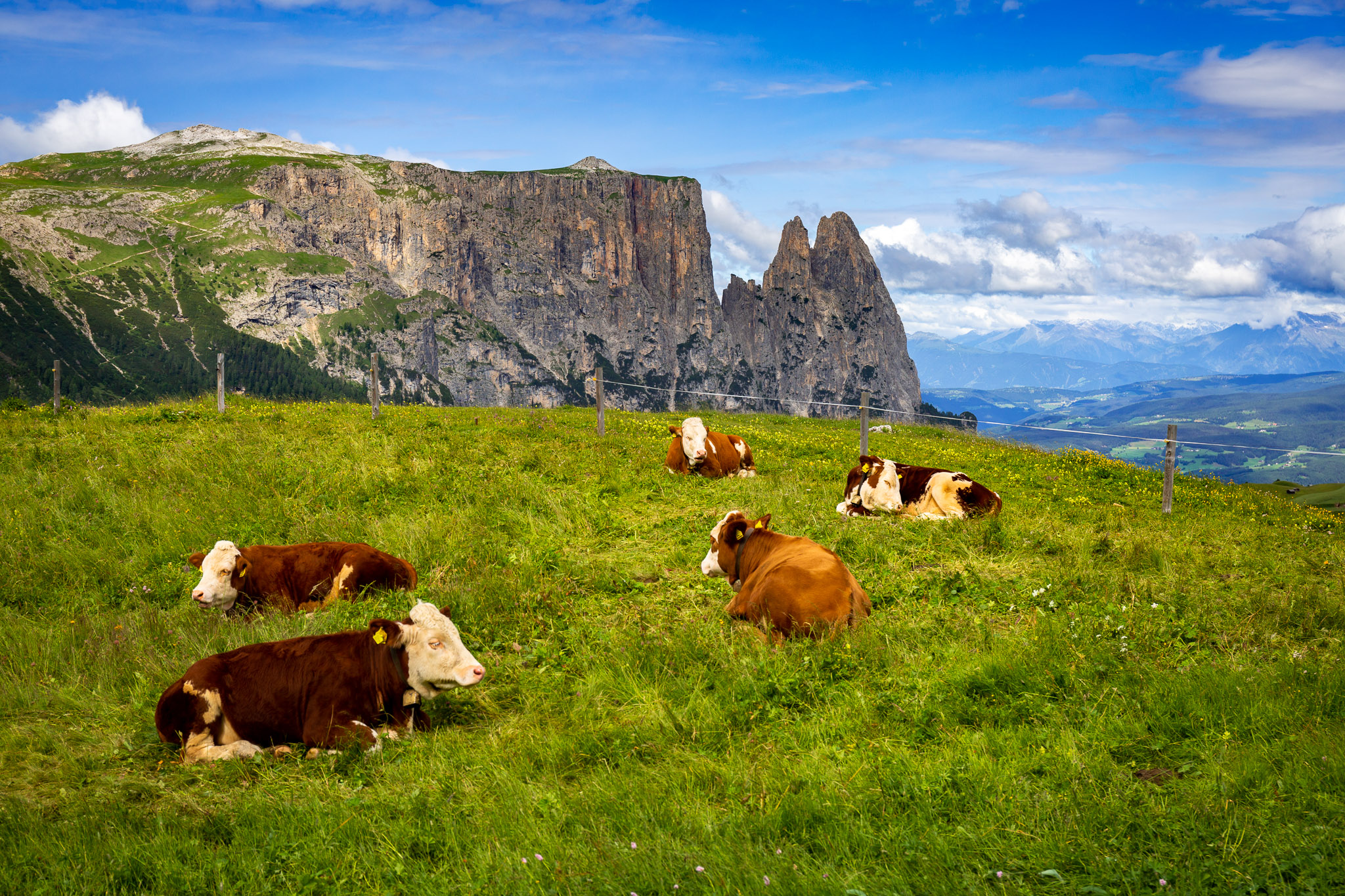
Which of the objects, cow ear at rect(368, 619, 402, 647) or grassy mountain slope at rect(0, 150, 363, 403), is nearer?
cow ear at rect(368, 619, 402, 647)

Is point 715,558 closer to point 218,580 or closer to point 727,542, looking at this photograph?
point 727,542

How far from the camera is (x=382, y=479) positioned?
11797 mm

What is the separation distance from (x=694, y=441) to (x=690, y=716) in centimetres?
972

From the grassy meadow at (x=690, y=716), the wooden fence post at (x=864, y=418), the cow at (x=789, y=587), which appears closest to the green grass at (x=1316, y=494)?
the grassy meadow at (x=690, y=716)

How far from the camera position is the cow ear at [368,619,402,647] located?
18.1 ft

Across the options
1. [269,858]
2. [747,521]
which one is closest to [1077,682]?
[747,521]

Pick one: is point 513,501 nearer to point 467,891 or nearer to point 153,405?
point 467,891

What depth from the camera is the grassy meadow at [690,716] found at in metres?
3.64

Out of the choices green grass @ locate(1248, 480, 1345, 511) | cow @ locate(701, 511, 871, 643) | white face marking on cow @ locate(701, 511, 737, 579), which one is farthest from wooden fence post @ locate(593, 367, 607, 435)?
green grass @ locate(1248, 480, 1345, 511)

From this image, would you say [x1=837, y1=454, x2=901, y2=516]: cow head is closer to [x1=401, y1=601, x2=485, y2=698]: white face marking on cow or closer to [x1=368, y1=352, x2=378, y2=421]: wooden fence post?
[x1=401, y1=601, x2=485, y2=698]: white face marking on cow

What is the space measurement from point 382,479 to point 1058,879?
34.9 ft

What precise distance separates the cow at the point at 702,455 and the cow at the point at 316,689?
9.10m

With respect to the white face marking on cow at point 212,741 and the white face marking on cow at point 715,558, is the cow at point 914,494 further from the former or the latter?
the white face marking on cow at point 212,741

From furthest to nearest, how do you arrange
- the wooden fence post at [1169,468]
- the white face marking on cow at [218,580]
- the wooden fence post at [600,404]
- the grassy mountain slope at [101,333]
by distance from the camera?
the grassy mountain slope at [101,333] → the wooden fence post at [600,404] → the wooden fence post at [1169,468] → the white face marking on cow at [218,580]
